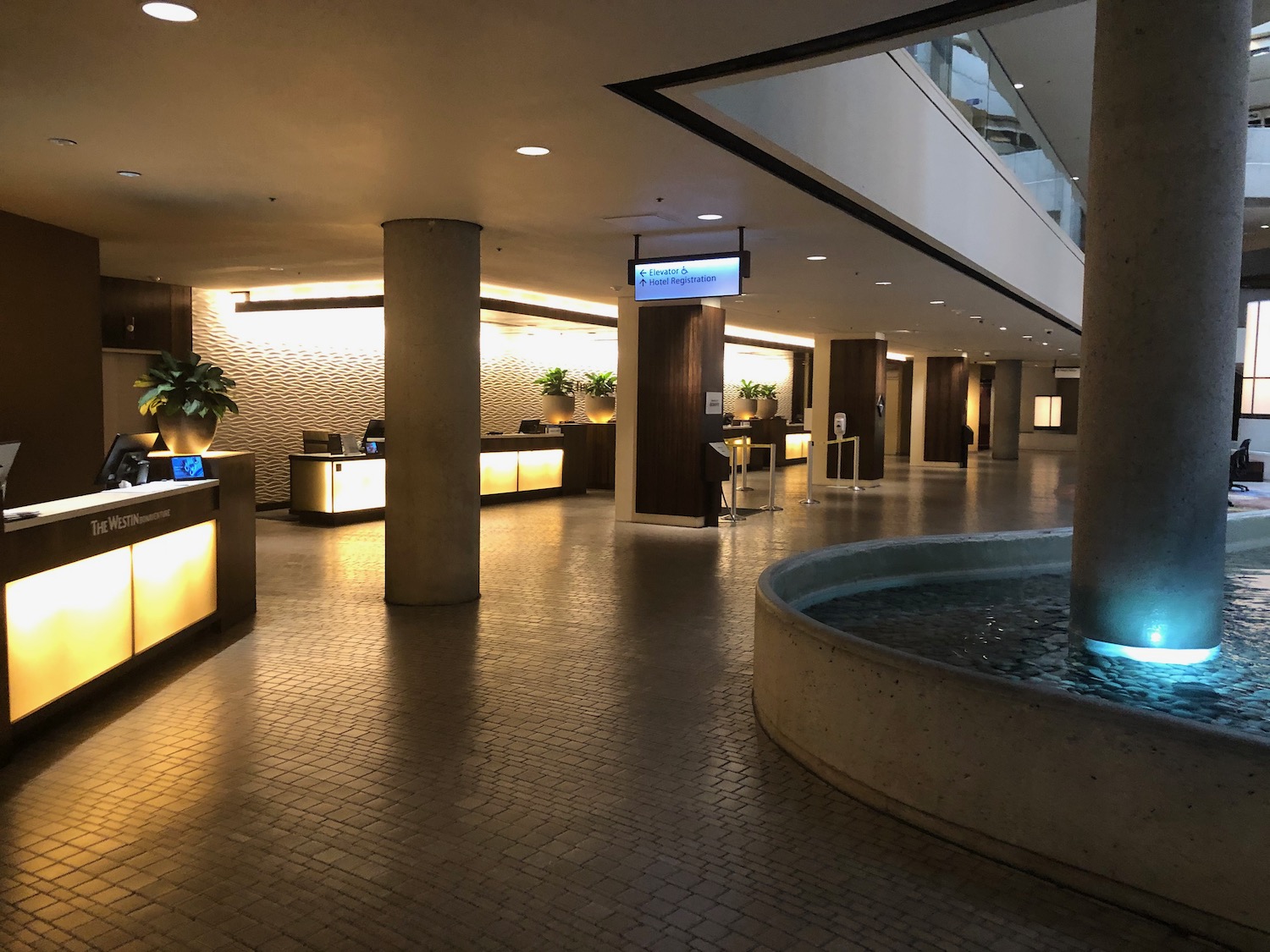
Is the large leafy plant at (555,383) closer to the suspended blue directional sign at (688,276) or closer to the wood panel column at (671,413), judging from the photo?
the wood panel column at (671,413)

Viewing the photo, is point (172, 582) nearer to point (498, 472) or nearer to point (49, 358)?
point (49, 358)

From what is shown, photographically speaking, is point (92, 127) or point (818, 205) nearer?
point (92, 127)

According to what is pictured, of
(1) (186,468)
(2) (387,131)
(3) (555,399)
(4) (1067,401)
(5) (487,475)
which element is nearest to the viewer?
(2) (387,131)

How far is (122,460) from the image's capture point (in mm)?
6594

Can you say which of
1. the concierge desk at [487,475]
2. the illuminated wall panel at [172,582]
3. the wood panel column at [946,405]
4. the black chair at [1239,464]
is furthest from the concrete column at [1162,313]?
the wood panel column at [946,405]

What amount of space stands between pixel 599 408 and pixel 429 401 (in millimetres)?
10444

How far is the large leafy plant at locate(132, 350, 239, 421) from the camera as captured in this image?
689cm

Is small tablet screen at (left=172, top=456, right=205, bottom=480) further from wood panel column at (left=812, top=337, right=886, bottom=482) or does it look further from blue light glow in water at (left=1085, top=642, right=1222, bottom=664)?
wood panel column at (left=812, top=337, right=886, bottom=482)

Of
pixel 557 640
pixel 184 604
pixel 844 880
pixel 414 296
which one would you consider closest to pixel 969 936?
pixel 844 880

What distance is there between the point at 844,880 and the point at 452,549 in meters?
5.18

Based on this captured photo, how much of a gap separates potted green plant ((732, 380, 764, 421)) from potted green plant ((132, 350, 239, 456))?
18.9m

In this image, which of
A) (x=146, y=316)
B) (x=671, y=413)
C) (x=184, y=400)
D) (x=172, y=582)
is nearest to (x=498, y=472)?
(x=671, y=413)

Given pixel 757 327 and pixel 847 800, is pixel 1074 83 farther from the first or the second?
pixel 847 800

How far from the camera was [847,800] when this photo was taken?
401 cm
